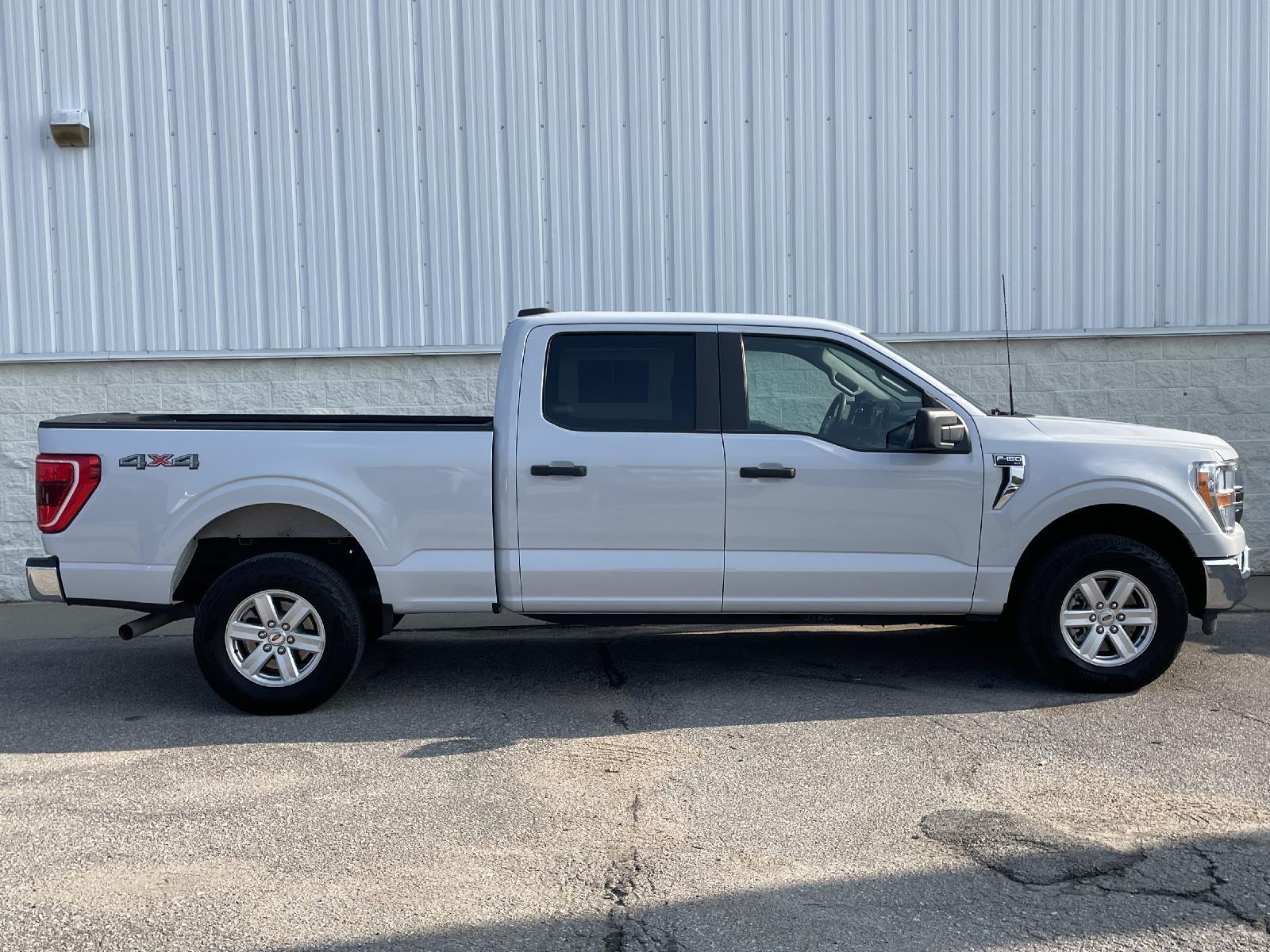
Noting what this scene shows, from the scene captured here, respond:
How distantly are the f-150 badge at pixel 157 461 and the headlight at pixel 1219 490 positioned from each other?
509 cm

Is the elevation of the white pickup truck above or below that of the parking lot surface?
above

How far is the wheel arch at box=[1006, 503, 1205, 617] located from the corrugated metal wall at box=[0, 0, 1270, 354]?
3.93 metres

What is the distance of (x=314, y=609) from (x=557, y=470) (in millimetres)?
1396

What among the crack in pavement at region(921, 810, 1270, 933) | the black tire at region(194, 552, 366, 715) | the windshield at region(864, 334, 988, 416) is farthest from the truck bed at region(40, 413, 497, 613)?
the crack in pavement at region(921, 810, 1270, 933)

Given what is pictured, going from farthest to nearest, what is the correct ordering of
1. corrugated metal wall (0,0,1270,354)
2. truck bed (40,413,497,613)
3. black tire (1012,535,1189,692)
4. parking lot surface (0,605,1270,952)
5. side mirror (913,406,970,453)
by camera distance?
corrugated metal wall (0,0,1270,354) → black tire (1012,535,1189,692) → truck bed (40,413,497,613) → side mirror (913,406,970,453) → parking lot surface (0,605,1270,952)

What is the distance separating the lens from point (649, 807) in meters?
4.74

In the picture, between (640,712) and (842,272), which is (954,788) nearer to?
(640,712)

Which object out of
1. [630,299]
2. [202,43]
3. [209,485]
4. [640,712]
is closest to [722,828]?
[640,712]

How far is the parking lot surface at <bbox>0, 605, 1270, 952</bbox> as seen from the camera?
3.70 m

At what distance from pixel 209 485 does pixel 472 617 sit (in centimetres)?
302

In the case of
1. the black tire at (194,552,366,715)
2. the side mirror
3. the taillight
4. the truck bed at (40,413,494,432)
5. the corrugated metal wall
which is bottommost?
the black tire at (194,552,366,715)

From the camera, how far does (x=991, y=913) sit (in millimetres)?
3707

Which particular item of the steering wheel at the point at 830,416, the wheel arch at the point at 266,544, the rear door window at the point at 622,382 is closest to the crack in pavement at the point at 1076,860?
the steering wheel at the point at 830,416

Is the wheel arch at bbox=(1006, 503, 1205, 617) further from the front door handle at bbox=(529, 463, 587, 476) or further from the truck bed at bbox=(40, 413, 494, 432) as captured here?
the truck bed at bbox=(40, 413, 494, 432)
